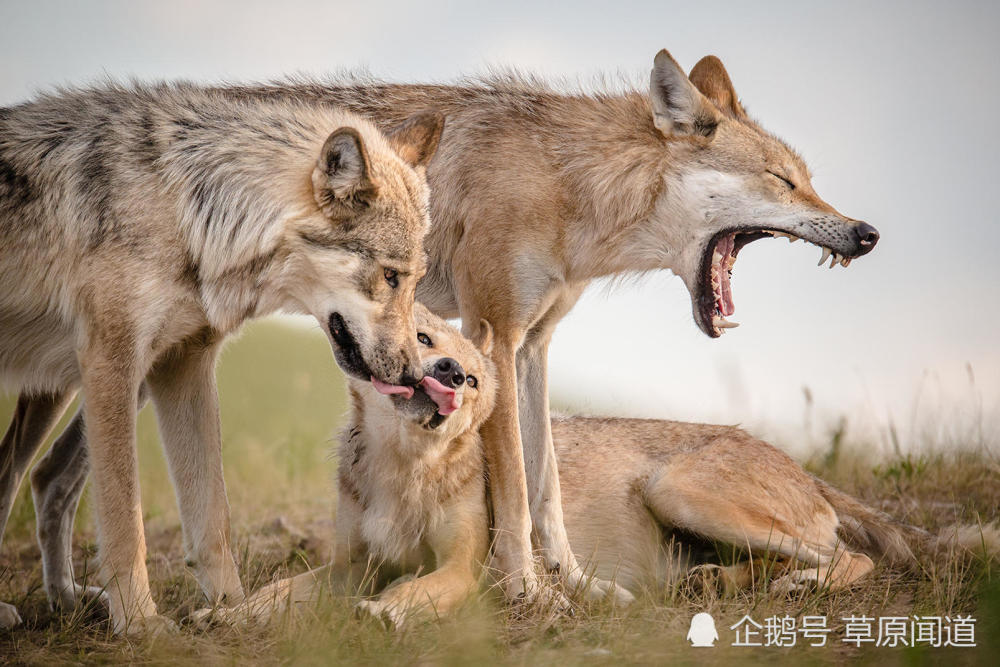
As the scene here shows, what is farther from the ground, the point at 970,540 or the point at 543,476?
the point at 543,476

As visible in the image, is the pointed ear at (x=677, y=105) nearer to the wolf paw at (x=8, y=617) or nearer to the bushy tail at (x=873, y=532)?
the bushy tail at (x=873, y=532)

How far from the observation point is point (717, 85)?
6105mm

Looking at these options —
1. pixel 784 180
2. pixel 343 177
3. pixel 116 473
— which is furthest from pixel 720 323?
pixel 116 473

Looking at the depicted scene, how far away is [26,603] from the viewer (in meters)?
5.66

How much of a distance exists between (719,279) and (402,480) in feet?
7.21

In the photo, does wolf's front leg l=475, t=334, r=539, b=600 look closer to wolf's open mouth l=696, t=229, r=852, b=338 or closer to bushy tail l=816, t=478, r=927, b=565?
wolf's open mouth l=696, t=229, r=852, b=338

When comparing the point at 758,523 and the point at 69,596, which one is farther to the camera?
the point at 758,523

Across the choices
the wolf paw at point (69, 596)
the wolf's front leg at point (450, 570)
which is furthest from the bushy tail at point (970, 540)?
the wolf paw at point (69, 596)

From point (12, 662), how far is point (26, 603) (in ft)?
4.61

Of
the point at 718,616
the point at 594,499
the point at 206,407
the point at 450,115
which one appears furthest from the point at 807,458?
the point at 206,407

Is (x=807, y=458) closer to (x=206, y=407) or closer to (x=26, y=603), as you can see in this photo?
(x=206, y=407)

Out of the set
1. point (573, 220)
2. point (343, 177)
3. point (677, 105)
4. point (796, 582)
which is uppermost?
point (677, 105)

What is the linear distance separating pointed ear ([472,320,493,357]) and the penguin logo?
5.78ft

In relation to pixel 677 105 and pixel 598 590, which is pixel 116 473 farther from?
pixel 677 105
